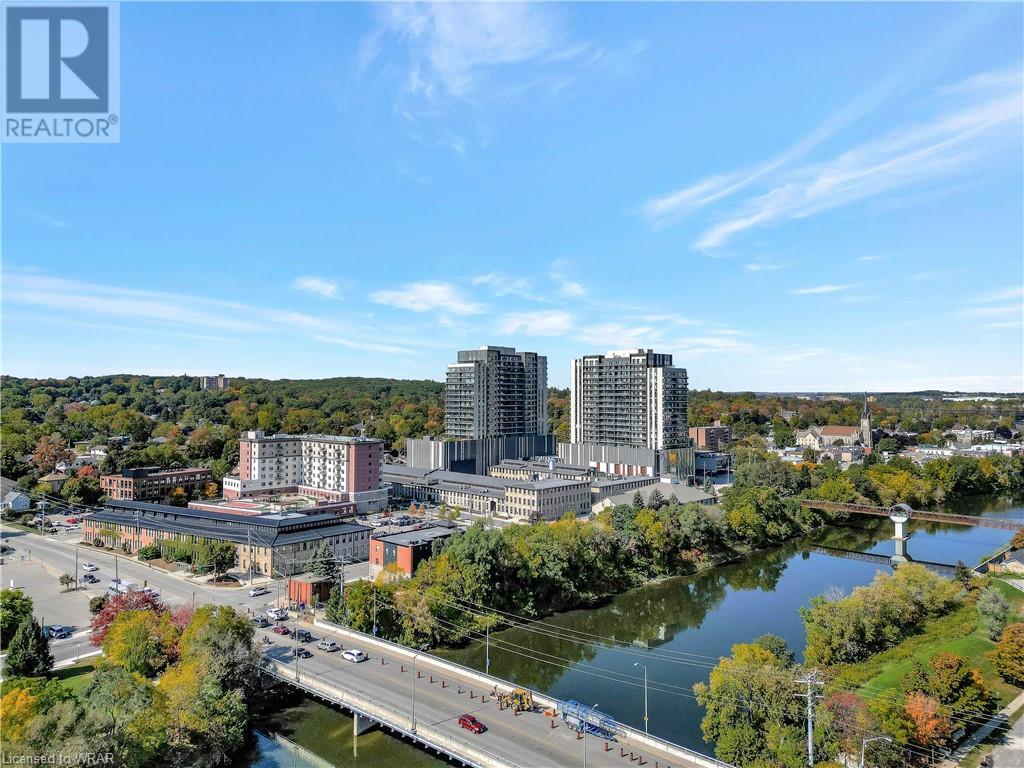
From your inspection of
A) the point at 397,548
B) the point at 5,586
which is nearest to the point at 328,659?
the point at 397,548

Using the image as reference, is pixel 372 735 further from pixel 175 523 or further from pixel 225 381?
pixel 225 381

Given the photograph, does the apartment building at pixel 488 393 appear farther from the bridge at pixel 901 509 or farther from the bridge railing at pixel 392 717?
the bridge railing at pixel 392 717

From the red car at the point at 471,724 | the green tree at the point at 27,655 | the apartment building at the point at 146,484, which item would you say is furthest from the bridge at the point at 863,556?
the apartment building at the point at 146,484

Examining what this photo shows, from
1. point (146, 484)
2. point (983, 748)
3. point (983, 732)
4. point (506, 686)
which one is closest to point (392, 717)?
point (506, 686)

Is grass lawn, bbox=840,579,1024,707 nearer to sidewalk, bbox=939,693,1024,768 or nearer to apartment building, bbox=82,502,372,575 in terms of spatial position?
sidewalk, bbox=939,693,1024,768

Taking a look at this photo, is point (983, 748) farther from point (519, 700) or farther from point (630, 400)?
point (630, 400)

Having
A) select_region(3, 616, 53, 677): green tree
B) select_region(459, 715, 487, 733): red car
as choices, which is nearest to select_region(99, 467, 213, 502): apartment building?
select_region(3, 616, 53, 677): green tree
